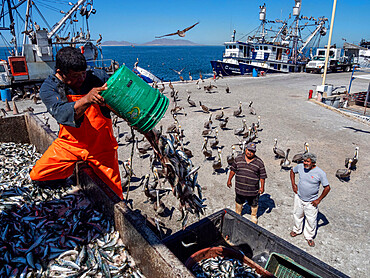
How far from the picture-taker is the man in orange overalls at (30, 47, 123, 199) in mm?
3699

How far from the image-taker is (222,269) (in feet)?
14.3

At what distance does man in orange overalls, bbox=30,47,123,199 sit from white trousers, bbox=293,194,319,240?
13.3 ft

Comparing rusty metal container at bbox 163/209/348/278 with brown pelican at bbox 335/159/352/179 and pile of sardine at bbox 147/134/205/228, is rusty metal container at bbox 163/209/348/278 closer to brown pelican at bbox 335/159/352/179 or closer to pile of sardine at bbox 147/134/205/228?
pile of sardine at bbox 147/134/205/228

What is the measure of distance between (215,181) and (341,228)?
364 centimetres

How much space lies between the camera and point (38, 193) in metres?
5.54

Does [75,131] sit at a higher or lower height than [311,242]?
higher

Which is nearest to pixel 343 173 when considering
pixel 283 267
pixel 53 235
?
pixel 283 267

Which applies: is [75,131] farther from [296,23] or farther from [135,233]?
[296,23]

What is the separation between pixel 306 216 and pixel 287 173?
3322 millimetres

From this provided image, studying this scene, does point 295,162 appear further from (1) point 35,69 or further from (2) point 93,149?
(1) point 35,69

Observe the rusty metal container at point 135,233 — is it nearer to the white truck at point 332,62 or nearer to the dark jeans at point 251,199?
the dark jeans at point 251,199

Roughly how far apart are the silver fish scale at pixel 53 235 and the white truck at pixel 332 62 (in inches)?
1673

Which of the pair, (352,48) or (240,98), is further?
(352,48)

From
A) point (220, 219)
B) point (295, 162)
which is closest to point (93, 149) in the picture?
point (220, 219)
